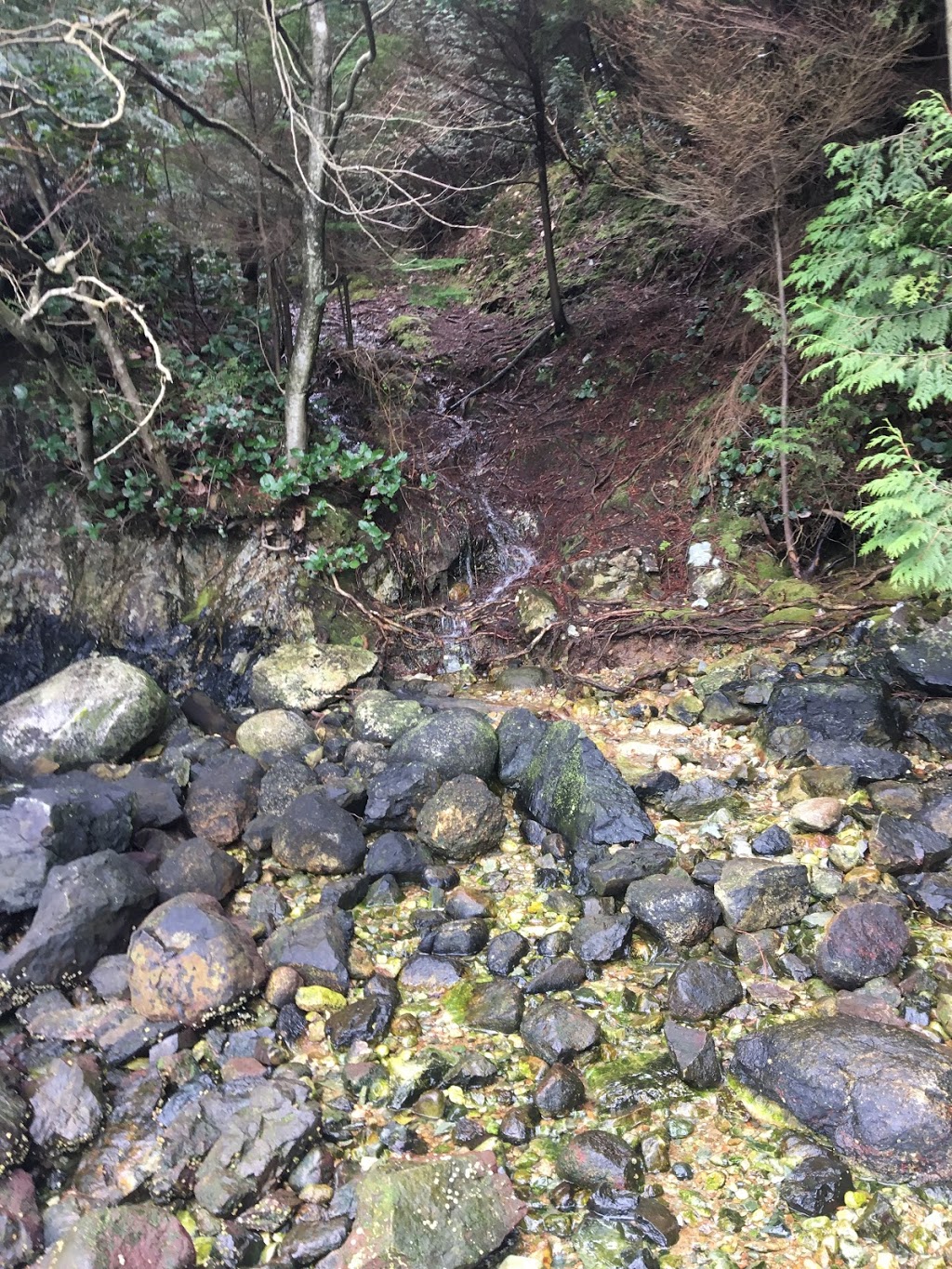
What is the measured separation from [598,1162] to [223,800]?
3.32 m

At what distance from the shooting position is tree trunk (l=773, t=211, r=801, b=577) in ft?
21.6

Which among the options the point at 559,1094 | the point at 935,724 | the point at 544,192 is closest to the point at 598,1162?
the point at 559,1094

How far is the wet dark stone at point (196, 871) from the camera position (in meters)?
4.49

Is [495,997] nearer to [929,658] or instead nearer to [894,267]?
[929,658]

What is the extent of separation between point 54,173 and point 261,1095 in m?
8.07

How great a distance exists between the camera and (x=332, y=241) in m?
8.73

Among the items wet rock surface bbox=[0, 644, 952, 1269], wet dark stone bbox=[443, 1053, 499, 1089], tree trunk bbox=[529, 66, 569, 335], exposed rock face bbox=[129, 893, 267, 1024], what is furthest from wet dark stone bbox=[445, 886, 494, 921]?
tree trunk bbox=[529, 66, 569, 335]

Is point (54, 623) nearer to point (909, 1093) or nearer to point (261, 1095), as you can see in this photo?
point (261, 1095)

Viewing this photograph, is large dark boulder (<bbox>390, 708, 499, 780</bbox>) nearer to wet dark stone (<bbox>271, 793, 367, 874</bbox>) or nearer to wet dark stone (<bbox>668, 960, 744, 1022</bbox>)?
wet dark stone (<bbox>271, 793, 367, 874</bbox>)

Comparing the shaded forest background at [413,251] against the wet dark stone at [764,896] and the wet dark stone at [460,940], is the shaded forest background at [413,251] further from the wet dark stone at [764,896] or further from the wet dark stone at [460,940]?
the wet dark stone at [460,940]

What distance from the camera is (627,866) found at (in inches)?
168

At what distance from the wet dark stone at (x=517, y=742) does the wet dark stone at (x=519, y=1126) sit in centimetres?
246

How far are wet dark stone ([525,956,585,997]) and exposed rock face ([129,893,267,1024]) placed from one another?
54.0 inches

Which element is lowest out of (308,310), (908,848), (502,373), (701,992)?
(701,992)
